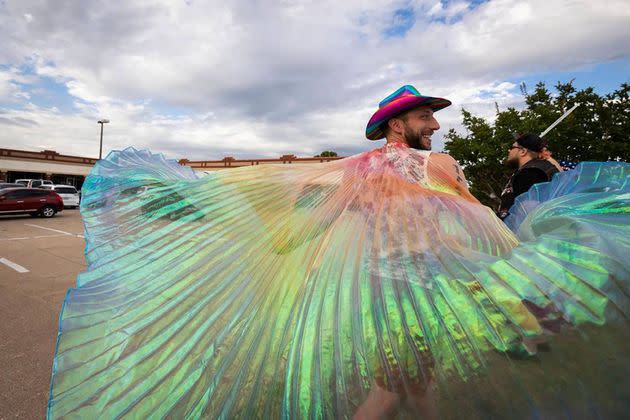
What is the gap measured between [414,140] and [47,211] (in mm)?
18212

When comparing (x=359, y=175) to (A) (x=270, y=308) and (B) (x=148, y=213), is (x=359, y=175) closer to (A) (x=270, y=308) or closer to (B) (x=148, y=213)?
(A) (x=270, y=308)

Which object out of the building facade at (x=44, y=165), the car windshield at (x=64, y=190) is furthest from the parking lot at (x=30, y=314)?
the building facade at (x=44, y=165)

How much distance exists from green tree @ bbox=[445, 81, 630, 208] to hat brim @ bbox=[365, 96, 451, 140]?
1427 centimetres

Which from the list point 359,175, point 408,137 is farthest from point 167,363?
point 408,137

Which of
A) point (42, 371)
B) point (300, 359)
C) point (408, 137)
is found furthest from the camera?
point (42, 371)

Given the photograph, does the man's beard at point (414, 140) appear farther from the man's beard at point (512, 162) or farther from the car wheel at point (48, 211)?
the car wheel at point (48, 211)

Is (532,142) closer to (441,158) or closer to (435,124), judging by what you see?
(435,124)

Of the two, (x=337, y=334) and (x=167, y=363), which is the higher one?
(x=337, y=334)

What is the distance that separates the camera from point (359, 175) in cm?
145

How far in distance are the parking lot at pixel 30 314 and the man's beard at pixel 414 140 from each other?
2539 mm

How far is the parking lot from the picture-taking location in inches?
88.6

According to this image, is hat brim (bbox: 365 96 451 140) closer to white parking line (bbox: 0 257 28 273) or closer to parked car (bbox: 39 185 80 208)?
white parking line (bbox: 0 257 28 273)

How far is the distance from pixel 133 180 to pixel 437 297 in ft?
5.16

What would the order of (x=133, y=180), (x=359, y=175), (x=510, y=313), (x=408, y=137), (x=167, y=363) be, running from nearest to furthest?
(x=510, y=313), (x=167, y=363), (x=359, y=175), (x=408, y=137), (x=133, y=180)
